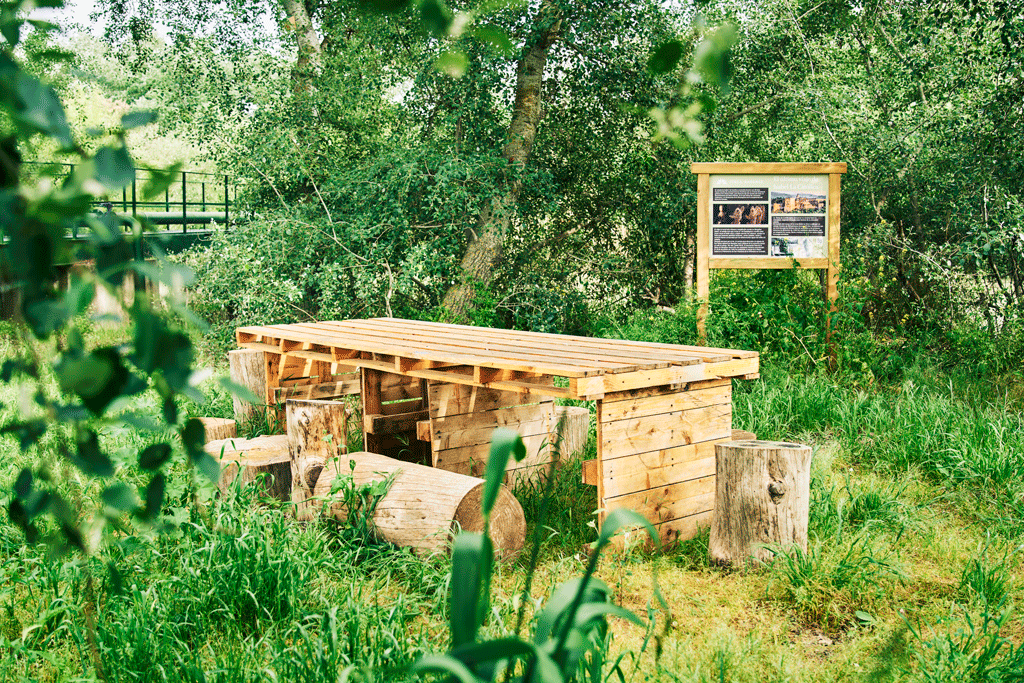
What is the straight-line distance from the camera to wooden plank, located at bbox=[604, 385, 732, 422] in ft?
12.4

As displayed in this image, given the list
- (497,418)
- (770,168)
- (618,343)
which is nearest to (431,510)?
(497,418)

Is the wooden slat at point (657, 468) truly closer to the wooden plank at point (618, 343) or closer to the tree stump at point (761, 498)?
the tree stump at point (761, 498)

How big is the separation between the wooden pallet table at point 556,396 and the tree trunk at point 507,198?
3974 millimetres

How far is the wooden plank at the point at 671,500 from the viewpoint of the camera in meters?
3.89

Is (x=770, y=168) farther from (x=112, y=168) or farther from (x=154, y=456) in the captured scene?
(x=112, y=168)

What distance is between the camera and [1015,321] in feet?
24.0

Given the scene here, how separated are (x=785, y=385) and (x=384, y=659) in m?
4.47

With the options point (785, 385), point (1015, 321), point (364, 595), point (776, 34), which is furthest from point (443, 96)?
point (364, 595)

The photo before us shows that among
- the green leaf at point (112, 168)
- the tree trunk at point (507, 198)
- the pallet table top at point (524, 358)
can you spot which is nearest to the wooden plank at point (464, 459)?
the pallet table top at point (524, 358)

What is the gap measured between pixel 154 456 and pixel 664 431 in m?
3.25

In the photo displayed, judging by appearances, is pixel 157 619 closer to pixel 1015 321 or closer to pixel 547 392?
pixel 547 392

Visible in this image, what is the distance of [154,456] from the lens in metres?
1.01

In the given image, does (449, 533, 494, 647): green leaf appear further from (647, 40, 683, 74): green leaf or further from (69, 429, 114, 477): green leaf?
(647, 40, 683, 74): green leaf

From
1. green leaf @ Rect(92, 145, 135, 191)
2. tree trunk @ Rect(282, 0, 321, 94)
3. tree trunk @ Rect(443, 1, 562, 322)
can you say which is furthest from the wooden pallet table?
tree trunk @ Rect(282, 0, 321, 94)
